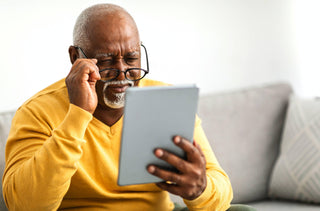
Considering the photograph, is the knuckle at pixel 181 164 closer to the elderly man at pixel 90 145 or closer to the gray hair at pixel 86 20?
the elderly man at pixel 90 145

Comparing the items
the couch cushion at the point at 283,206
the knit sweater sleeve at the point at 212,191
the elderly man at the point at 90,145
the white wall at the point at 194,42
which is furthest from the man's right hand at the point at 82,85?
the couch cushion at the point at 283,206

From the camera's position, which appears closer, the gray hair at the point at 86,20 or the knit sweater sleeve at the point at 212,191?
the knit sweater sleeve at the point at 212,191

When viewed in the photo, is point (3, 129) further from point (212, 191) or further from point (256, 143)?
point (256, 143)

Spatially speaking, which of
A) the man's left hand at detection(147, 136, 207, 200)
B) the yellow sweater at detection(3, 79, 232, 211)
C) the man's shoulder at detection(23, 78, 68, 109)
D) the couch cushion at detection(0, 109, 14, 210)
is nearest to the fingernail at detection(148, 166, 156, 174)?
the man's left hand at detection(147, 136, 207, 200)

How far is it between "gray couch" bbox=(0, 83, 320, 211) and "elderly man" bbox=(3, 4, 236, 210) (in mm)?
506

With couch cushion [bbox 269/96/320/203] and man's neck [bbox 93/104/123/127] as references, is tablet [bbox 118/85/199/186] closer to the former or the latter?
man's neck [bbox 93/104/123/127]

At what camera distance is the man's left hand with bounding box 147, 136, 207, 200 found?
119cm

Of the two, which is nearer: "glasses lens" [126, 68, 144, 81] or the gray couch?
"glasses lens" [126, 68, 144, 81]

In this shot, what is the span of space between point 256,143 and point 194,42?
0.58 metres

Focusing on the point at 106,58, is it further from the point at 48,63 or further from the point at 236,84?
the point at 236,84

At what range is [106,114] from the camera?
1.54 m

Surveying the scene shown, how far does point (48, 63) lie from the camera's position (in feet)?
6.51

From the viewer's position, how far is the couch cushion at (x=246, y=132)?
6.89 feet

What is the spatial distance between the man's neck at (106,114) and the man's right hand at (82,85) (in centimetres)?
21
